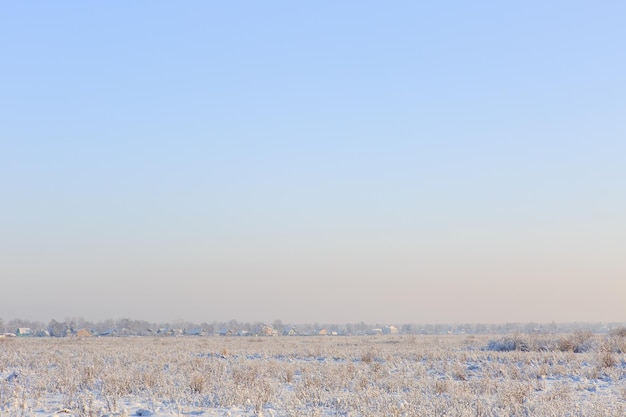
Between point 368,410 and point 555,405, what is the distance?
10.8 feet

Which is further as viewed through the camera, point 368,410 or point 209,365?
point 209,365

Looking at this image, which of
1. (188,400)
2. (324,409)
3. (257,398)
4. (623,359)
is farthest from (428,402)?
(623,359)

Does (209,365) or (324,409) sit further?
(209,365)

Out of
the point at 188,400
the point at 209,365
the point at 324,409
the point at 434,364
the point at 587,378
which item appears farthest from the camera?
the point at 434,364

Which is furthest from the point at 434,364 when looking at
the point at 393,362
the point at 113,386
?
the point at 113,386

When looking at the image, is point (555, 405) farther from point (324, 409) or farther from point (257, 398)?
point (257, 398)

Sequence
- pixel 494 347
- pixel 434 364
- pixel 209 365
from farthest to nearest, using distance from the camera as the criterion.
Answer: pixel 494 347, pixel 434 364, pixel 209 365

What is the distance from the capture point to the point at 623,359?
65.9ft

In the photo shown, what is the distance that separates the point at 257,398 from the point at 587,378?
389 inches

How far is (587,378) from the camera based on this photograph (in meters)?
15.9

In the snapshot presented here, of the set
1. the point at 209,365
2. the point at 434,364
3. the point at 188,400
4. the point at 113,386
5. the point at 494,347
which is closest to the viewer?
the point at 188,400

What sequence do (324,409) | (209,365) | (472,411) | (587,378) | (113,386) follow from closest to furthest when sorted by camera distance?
(472,411) → (324,409) → (113,386) → (587,378) → (209,365)

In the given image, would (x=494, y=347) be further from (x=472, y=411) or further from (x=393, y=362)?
(x=472, y=411)

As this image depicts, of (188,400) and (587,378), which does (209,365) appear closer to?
(188,400)
